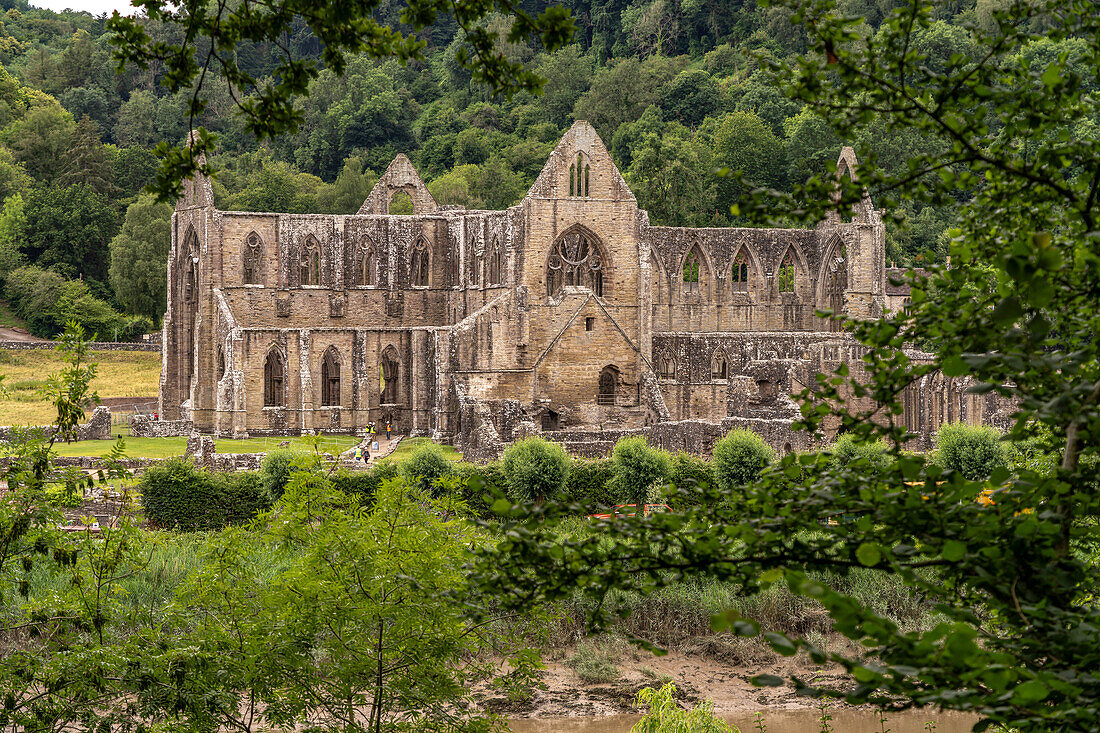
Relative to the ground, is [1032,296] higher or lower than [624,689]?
higher

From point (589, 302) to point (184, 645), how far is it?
→ 35226mm

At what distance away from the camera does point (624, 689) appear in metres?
25.0

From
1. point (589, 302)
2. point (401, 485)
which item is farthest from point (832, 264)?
point (401, 485)

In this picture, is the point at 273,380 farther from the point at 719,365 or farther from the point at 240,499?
the point at 719,365

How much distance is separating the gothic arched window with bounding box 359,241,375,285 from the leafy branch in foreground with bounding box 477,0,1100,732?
46378 millimetres

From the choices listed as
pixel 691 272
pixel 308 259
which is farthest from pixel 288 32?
pixel 691 272

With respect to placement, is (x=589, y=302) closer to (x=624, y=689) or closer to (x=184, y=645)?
(x=624, y=689)

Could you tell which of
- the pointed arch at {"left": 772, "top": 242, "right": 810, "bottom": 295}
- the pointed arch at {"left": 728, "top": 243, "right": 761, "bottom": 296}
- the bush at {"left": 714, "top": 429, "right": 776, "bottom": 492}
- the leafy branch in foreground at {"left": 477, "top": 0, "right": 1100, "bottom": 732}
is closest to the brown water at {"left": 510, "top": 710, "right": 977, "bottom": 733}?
the bush at {"left": 714, "top": 429, "right": 776, "bottom": 492}

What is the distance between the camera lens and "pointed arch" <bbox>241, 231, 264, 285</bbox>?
52438mm

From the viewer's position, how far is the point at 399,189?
61.6m

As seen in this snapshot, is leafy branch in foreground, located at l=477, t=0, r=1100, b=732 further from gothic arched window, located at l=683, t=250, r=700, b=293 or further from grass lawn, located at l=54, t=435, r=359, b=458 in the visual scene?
gothic arched window, located at l=683, t=250, r=700, b=293

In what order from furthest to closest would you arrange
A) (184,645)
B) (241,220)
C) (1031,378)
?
1. (241,220)
2. (184,645)
3. (1031,378)

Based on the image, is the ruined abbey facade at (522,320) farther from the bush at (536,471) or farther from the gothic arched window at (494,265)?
the bush at (536,471)

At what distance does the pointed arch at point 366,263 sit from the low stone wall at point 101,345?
998 inches
